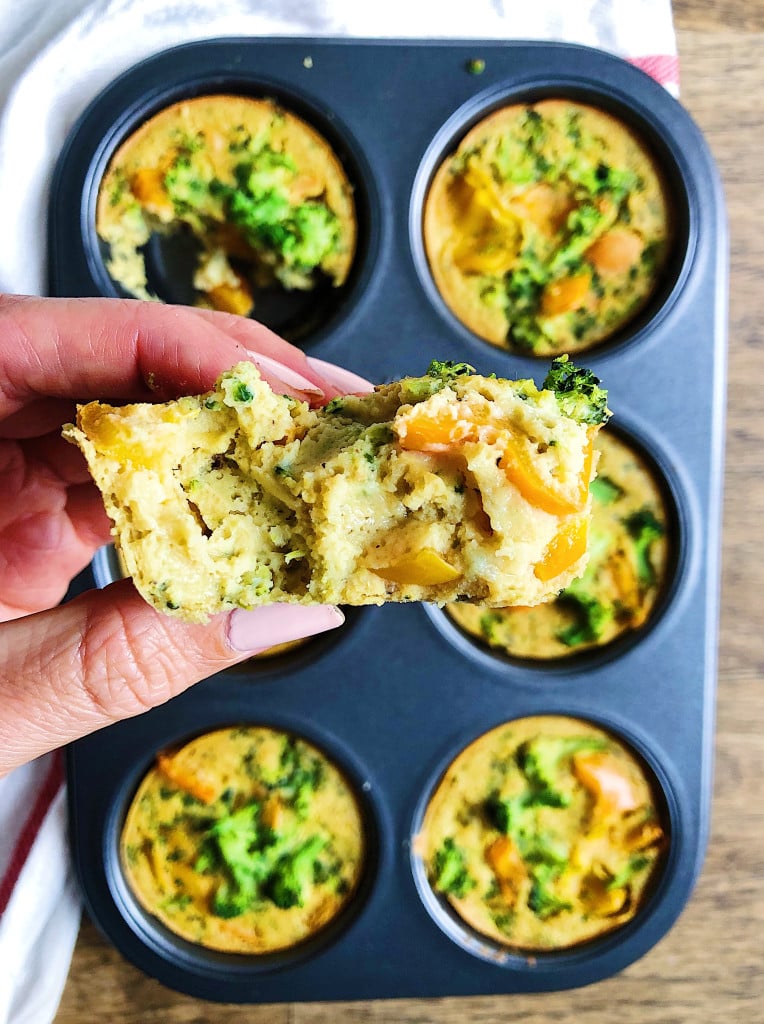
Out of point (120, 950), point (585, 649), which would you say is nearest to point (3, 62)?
point (585, 649)

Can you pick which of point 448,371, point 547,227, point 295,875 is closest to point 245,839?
point 295,875

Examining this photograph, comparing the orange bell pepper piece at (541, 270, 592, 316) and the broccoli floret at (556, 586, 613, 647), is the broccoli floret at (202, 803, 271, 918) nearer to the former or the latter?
the broccoli floret at (556, 586, 613, 647)

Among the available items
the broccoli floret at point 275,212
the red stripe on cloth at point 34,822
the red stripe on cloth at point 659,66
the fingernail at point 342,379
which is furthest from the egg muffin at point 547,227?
the red stripe on cloth at point 34,822

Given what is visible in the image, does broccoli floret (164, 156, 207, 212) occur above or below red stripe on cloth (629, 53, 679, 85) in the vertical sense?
below

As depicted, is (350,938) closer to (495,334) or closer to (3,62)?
(495,334)

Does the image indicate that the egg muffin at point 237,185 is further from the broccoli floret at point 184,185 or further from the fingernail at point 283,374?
the fingernail at point 283,374

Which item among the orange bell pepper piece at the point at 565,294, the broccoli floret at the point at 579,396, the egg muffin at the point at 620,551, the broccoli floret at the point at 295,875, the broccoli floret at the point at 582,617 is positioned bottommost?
the broccoli floret at the point at 295,875

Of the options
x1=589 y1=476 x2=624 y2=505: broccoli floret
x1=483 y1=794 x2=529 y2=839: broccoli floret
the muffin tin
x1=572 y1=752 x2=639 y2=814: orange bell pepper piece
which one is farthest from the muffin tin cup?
x1=483 y1=794 x2=529 y2=839: broccoli floret
